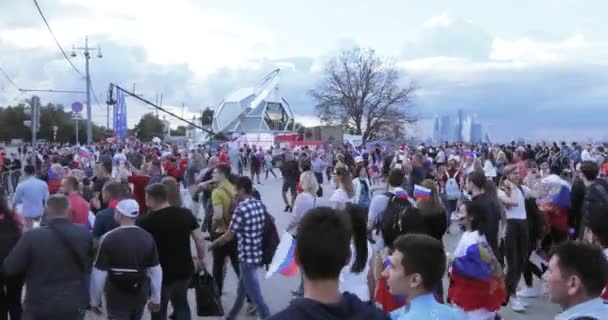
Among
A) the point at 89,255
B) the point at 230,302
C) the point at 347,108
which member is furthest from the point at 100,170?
the point at 347,108

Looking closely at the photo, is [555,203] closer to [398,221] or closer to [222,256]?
[398,221]

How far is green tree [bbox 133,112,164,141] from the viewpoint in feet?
408

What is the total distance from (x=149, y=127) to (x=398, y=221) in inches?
4898

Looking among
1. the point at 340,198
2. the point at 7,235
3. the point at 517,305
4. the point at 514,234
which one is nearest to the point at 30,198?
the point at 7,235

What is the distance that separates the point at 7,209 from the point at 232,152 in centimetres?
2393

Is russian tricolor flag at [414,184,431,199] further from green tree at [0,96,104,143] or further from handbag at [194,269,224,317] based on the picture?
green tree at [0,96,104,143]

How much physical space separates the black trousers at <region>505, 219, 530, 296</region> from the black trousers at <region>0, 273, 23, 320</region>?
5421 millimetres

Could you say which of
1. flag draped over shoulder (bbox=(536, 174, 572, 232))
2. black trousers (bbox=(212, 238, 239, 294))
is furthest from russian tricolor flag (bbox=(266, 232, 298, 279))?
flag draped over shoulder (bbox=(536, 174, 572, 232))

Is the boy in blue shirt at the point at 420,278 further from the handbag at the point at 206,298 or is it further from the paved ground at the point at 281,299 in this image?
the paved ground at the point at 281,299

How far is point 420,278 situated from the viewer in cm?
296

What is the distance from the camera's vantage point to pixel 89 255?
16.8ft

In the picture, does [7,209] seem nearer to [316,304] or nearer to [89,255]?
[89,255]

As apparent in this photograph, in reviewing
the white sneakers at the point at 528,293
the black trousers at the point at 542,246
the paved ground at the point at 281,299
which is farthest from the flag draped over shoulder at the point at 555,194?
the paved ground at the point at 281,299

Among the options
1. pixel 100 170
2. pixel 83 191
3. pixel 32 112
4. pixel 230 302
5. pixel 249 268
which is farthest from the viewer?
pixel 32 112
